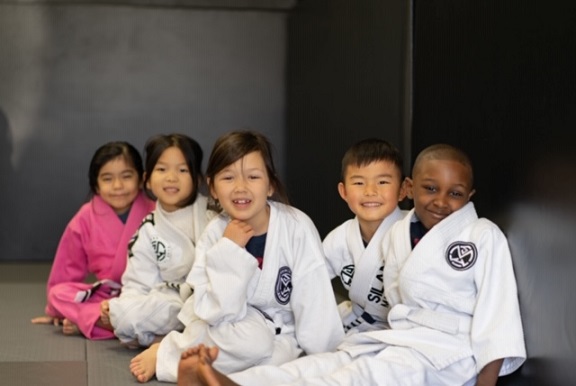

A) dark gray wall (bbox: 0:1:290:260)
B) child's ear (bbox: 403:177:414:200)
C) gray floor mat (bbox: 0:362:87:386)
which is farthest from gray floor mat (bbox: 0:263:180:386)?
dark gray wall (bbox: 0:1:290:260)

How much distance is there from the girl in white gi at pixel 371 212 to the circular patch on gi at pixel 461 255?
0.43 m

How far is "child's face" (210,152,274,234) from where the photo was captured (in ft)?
11.1

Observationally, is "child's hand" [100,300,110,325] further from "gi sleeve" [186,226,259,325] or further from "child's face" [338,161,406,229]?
"child's face" [338,161,406,229]

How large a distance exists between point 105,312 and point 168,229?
0.41 metres

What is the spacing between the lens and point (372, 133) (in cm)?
462

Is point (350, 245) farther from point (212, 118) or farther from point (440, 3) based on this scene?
point (212, 118)

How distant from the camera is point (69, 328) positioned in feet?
14.0

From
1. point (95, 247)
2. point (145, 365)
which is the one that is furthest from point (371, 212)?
point (95, 247)

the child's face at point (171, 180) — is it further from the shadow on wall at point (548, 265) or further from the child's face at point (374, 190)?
the shadow on wall at point (548, 265)

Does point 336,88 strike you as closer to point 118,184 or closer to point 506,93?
point 118,184

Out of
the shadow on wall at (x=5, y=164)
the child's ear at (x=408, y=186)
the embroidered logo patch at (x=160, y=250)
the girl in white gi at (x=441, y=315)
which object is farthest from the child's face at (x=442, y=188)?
the shadow on wall at (x=5, y=164)

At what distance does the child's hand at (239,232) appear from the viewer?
132 inches

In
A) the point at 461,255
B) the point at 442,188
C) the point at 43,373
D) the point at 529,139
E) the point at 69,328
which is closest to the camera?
the point at 529,139

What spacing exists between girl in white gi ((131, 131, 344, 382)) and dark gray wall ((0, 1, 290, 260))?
3215 mm
